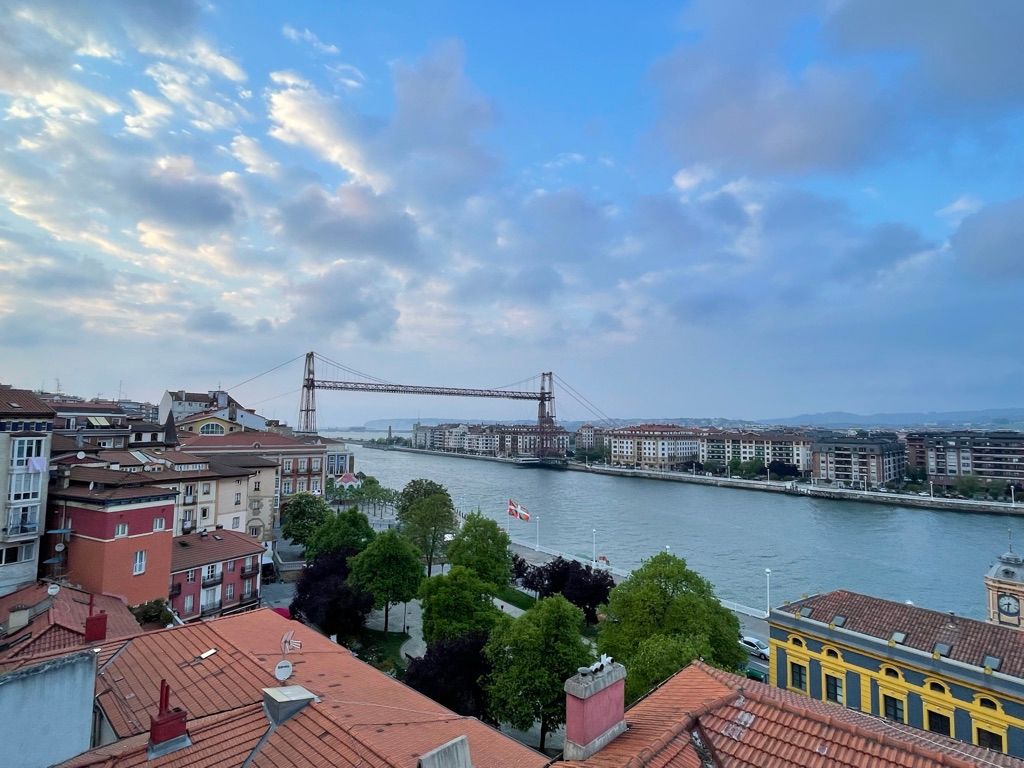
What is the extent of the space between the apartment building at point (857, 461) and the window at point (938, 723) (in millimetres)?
45144

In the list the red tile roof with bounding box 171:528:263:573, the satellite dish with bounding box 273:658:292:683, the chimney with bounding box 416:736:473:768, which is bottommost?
the red tile roof with bounding box 171:528:263:573

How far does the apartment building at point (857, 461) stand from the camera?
4709 cm

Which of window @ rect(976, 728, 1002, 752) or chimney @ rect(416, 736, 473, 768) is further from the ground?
chimney @ rect(416, 736, 473, 768)

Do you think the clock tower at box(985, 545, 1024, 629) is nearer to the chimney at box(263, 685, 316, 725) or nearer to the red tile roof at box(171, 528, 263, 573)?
the chimney at box(263, 685, 316, 725)

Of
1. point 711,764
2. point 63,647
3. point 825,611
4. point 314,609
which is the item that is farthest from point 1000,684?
point 314,609

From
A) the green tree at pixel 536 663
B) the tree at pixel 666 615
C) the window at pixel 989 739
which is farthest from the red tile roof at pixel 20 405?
the window at pixel 989 739

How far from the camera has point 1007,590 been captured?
8.51 m

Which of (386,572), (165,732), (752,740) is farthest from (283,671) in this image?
(386,572)

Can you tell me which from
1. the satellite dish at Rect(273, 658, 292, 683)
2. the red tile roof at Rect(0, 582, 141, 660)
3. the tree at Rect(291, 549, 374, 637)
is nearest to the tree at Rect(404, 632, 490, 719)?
the tree at Rect(291, 549, 374, 637)

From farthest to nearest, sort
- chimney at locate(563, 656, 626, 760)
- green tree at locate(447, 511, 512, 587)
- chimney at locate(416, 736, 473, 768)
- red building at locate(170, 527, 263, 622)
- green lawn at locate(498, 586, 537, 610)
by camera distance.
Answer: green lawn at locate(498, 586, 537, 610)
green tree at locate(447, 511, 512, 587)
red building at locate(170, 527, 263, 622)
chimney at locate(563, 656, 626, 760)
chimney at locate(416, 736, 473, 768)

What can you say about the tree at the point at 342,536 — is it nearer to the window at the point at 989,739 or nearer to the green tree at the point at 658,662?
the green tree at the point at 658,662

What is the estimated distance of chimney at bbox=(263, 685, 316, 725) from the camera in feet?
10.9

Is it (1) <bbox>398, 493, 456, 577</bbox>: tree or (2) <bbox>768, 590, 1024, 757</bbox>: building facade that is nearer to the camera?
(2) <bbox>768, 590, 1024, 757</bbox>: building facade

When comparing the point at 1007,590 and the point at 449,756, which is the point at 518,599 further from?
the point at 449,756
